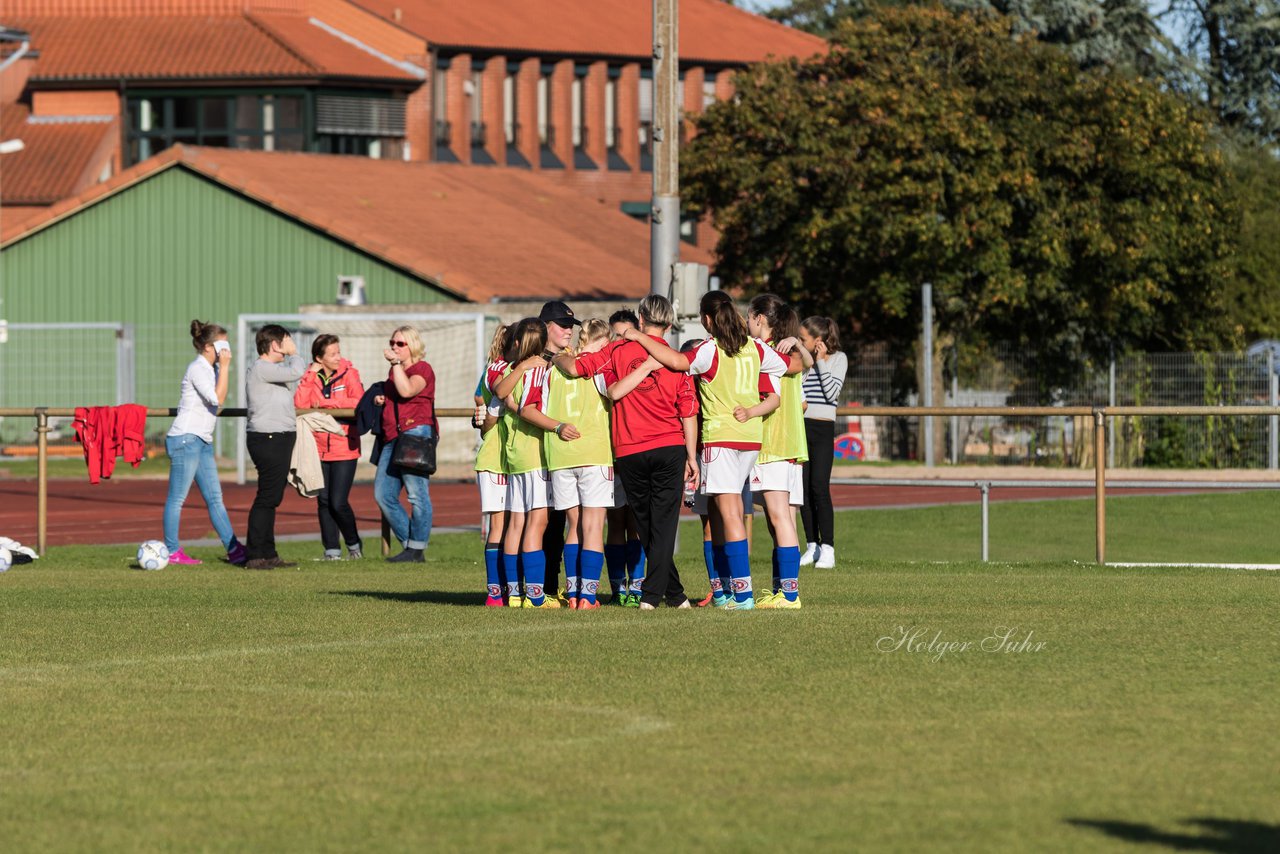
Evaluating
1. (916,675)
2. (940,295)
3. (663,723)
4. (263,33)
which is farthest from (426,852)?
(263,33)

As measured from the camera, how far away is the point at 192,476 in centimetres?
A: 1653

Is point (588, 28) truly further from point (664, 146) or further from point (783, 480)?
point (783, 480)

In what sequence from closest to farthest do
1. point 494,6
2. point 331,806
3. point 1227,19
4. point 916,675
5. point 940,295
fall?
1. point 331,806
2. point 916,675
3. point 940,295
4. point 1227,19
5. point 494,6

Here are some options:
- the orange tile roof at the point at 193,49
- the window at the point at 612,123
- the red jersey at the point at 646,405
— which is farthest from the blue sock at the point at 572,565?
the window at the point at 612,123

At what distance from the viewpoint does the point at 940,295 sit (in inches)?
1507

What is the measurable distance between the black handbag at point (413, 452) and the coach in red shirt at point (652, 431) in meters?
4.31

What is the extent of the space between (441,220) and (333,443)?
1173 inches

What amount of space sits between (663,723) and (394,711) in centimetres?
110

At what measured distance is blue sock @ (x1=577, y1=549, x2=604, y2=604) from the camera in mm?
12336

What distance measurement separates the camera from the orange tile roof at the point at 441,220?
138ft

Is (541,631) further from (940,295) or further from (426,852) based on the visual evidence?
(940,295)

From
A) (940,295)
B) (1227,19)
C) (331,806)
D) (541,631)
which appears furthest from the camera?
(1227,19)

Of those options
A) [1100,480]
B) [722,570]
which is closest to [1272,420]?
[1100,480]

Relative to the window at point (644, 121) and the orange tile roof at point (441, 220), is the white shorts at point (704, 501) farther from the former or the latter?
the window at point (644, 121)
